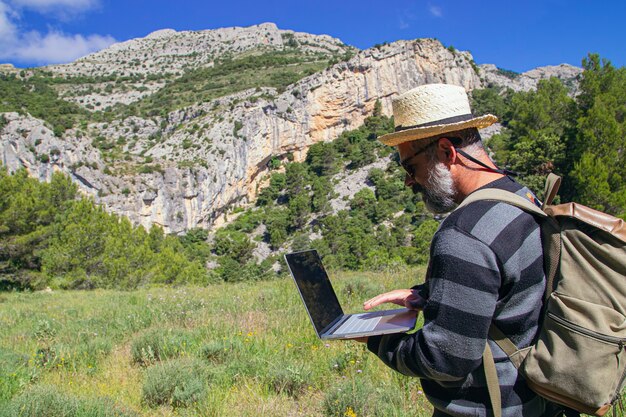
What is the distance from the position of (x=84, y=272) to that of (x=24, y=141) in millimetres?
35028

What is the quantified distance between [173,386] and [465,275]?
2.37m

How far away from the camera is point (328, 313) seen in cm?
167

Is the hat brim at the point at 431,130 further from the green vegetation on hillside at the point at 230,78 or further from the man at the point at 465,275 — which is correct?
the green vegetation on hillside at the point at 230,78

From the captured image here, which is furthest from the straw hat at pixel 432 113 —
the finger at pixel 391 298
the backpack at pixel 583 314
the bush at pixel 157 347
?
the bush at pixel 157 347

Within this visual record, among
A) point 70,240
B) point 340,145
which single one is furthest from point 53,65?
point 70,240

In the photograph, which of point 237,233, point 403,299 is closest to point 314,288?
point 403,299

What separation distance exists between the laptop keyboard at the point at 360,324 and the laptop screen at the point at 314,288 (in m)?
0.08

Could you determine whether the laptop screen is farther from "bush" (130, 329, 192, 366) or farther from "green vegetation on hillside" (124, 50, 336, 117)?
"green vegetation on hillside" (124, 50, 336, 117)

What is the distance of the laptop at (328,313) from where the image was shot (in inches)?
52.4

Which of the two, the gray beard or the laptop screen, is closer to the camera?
the gray beard

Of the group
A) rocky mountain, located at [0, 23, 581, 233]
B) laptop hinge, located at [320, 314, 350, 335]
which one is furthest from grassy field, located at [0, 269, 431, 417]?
rocky mountain, located at [0, 23, 581, 233]

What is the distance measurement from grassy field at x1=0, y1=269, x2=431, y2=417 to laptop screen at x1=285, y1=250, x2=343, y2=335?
845mm

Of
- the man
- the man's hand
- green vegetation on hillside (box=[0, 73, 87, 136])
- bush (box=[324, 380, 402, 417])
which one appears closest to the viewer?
the man

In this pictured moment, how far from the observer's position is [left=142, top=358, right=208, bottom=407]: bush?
258 centimetres
